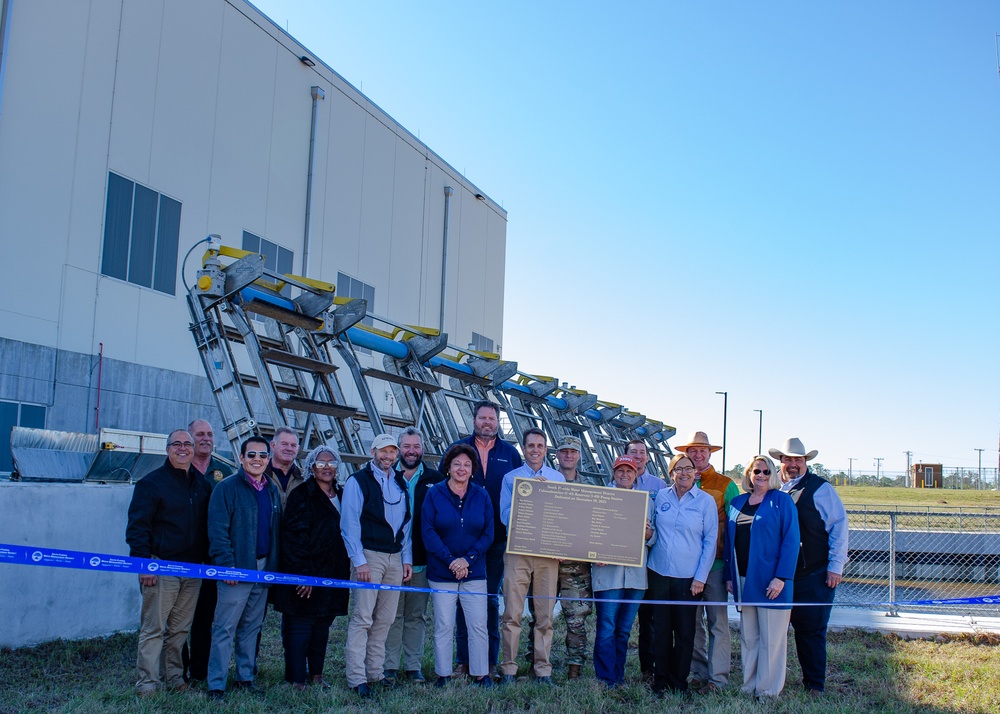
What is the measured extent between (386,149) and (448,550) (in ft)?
51.4

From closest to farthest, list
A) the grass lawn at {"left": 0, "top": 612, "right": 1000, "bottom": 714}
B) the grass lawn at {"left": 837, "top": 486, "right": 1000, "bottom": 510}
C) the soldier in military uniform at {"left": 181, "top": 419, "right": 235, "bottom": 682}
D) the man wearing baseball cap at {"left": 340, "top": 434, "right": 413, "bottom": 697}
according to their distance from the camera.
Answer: the grass lawn at {"left": 0, "top": 612, "right": 1000, "bottom": 714}
the man wearing baseball cap at {"left": 340, "top": 434, "right": 413, "bottom": 697}
the soldier in military uniform at {"left": 181, "top": 419, "right": 235, "bottom": 682}
the grass lawn at {"left": 837, "top": 486, "right": 1000, "bottom": 510}

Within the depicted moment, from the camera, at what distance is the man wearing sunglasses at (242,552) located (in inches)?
218

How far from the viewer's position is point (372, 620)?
583 centimetres

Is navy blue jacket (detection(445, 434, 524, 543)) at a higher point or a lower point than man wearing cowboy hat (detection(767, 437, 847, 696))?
higher

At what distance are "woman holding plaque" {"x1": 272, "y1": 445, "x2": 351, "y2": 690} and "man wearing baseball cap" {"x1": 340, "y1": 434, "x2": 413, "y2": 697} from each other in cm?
14

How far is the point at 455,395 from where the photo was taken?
12117mm

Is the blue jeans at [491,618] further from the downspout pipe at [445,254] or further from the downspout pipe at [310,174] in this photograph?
the downspout pipe at [445,254]

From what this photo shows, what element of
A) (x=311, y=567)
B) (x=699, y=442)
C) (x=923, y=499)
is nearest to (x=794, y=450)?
(x=699, y=442)

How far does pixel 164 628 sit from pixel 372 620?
1376 mm

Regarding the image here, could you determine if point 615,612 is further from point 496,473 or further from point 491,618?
point 496,473

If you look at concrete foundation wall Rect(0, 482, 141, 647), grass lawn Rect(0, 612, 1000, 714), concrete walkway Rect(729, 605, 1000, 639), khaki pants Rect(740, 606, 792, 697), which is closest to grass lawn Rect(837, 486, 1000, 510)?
concrete walkway Rect(729, 605, 1000, 639)

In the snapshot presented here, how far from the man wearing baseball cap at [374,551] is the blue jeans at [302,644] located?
0.20 meters

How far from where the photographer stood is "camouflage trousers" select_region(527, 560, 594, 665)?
6.12 metres

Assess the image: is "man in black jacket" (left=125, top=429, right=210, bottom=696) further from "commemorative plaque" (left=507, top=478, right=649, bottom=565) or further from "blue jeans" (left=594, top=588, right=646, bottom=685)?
"blue jeans" (left=594, top=588, right=646, bottom=685)
